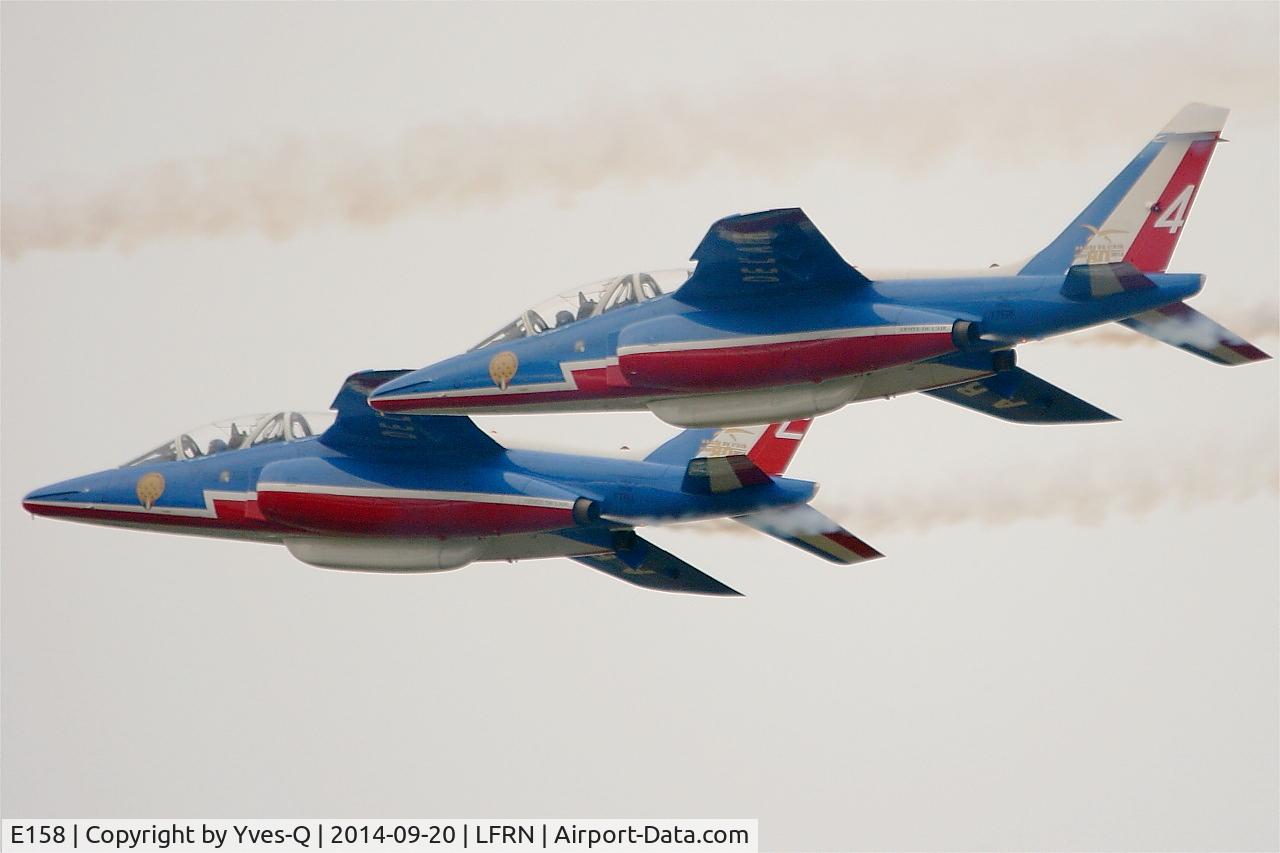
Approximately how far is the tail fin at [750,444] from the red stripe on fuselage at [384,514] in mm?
3542

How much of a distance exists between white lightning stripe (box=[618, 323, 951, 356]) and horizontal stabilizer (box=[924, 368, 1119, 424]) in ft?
13.9

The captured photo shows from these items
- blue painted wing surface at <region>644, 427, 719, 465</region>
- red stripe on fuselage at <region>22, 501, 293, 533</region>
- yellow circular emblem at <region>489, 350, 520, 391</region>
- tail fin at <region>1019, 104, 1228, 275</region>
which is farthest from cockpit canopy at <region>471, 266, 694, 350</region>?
tail fin at <region>1019, 104, 1228, 275</region>

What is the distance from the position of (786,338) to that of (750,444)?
6.29 metres

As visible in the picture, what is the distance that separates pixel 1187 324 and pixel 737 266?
726cm

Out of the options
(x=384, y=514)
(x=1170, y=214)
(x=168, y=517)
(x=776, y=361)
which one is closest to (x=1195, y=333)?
(x=1170, y=214)

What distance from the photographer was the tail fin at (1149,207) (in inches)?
1646

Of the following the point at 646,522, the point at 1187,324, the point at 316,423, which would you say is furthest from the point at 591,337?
the point at 1187,324

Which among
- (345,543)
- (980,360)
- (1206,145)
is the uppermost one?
(1206,145)

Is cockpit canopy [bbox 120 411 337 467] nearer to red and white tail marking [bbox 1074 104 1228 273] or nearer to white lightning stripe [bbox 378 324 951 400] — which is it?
white lightning stripe [bbox 378 324 951 400]

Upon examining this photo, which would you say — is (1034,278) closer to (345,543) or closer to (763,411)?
(763,411)

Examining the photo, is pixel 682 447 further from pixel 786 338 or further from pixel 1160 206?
pixel 1160 206

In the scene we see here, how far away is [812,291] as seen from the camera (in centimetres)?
4238

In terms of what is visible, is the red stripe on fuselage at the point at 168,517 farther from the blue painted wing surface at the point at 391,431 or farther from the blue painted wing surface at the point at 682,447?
the blue painted wing surface at the point at 682,447

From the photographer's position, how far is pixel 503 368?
150 ft
